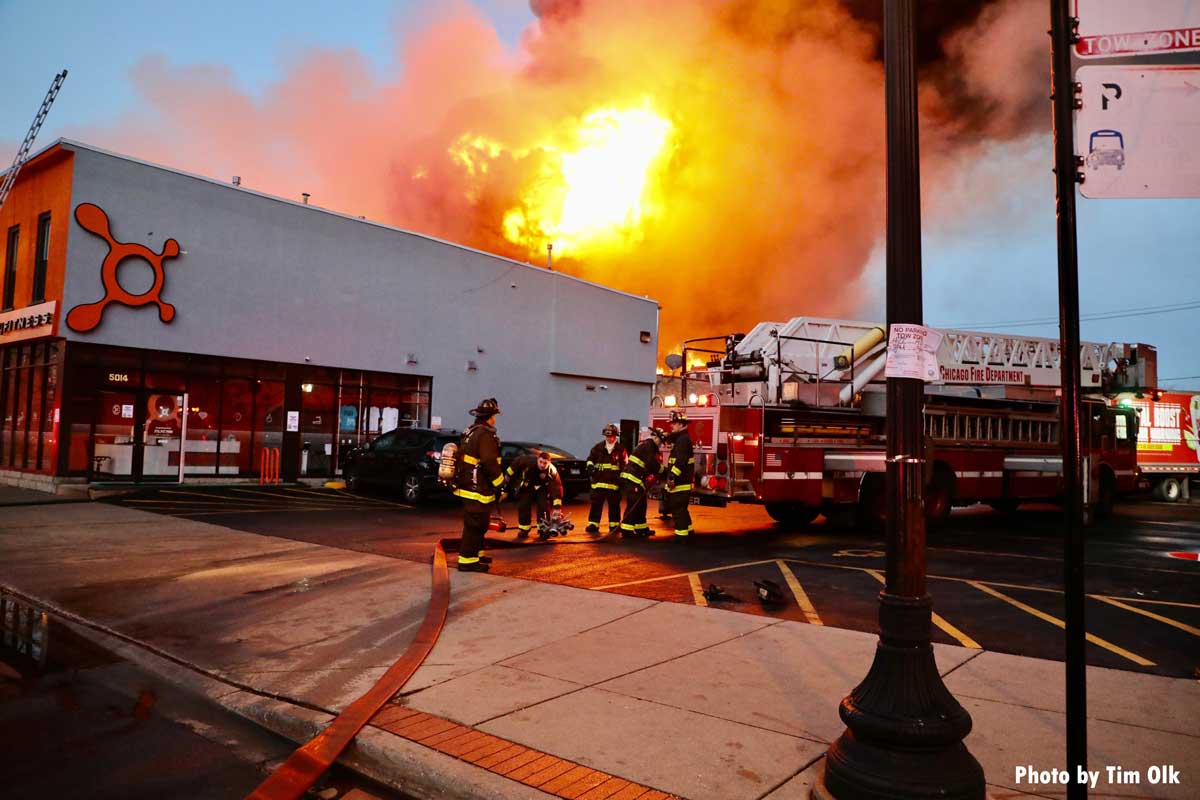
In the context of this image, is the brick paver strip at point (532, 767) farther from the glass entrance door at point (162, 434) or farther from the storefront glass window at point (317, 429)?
the storefront glass window at point (317, 429)

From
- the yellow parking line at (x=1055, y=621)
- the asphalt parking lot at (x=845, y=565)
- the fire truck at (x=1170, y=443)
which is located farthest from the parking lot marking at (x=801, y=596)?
the fire truck at (x=1170, y=443)

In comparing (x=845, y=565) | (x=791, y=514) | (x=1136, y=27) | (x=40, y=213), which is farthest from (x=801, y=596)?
(x=40, y=213)

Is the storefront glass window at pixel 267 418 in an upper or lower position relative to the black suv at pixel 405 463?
upper

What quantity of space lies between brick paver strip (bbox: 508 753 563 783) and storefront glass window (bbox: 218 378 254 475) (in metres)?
18.2

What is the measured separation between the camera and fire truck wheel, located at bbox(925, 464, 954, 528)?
543 inches

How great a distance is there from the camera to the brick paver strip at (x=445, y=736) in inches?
155

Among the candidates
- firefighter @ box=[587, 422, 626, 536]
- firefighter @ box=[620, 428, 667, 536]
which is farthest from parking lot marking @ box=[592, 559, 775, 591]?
firefighter @ box=[587, 422, 626, 536]

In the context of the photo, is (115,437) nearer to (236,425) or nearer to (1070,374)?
(236,425)

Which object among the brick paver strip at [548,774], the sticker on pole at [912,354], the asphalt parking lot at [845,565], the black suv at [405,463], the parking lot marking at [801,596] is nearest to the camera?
the sticker on pole at [912,354]

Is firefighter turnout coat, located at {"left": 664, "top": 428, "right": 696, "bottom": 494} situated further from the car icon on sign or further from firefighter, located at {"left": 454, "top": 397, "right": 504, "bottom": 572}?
the car icon on sign

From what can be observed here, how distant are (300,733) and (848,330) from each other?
1172 cm

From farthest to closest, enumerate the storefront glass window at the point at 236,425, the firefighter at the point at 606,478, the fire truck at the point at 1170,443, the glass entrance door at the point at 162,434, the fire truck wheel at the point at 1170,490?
the fire truck wheel at the point at 1170,490
the fire truck at the point at 1170,443
the storefront glass window at the point at 236,425
the glass entrance door at the point at 162,434
the firefighter at the point at 606,478

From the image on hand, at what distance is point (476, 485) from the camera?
27.7 ft

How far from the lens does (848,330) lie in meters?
13.9
